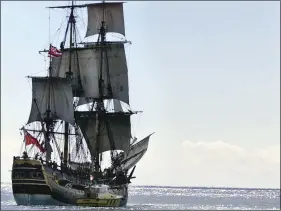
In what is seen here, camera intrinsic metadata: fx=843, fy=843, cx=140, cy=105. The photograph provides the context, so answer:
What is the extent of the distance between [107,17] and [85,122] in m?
16.9

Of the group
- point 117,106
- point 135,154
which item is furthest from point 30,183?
point 117,106

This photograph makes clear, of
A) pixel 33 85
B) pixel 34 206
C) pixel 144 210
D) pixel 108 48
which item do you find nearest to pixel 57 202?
pixel 34 206

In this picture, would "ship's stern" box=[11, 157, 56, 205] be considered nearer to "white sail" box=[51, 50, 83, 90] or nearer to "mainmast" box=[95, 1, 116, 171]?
"mainmast" box=[95, 1, 116, 171]

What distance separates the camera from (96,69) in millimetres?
125625

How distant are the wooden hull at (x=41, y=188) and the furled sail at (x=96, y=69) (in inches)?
876

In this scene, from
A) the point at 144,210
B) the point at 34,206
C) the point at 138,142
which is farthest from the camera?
the point at 138,142

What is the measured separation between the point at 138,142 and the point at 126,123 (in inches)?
169

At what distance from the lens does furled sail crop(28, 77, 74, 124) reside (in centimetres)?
11519

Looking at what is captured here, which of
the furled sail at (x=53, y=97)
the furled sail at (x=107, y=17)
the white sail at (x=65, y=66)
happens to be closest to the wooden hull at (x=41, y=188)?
the furled sail at (x=53, y=97)

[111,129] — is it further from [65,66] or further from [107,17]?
[107,17]

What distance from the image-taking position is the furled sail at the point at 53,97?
115188 millimetres

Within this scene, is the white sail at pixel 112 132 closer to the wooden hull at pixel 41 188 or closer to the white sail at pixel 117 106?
the white sail at pixel 117 106

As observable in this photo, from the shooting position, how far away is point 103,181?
116188 mm

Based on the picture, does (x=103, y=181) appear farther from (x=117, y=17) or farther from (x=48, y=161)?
(x=117, y=17)
